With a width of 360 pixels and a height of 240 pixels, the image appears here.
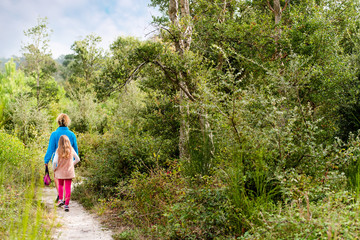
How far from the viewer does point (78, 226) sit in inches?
233

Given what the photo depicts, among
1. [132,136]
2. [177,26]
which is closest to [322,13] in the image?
[177,26]

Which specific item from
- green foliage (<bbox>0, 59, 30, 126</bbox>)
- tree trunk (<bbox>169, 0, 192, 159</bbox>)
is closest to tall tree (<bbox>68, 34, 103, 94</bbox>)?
green foliage (<bbox>0, 59, 30, 126</bbox>)

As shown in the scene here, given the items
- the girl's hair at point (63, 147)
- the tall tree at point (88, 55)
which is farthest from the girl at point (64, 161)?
the tall tree at point (88, 55)

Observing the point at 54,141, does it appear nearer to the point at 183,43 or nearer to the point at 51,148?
the point at 51,148

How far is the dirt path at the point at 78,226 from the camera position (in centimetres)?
521

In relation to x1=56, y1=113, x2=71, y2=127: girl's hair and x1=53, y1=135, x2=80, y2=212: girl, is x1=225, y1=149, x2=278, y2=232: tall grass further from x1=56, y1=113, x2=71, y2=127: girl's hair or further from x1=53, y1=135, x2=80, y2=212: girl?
x1=56, y1=113, x2=71, y2=127: girl's hair

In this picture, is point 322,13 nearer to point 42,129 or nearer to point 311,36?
point 311,36

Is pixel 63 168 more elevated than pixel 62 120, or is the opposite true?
pixel 62 120

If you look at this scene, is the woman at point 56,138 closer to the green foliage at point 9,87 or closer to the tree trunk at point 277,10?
the tree trunk at point 277,10

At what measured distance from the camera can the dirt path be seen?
5.21 metres

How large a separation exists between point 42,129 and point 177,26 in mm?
8423

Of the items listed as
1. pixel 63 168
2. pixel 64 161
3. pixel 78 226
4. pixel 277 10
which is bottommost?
pixel 78 226

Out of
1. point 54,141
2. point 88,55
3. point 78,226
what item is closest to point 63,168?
point 54,141

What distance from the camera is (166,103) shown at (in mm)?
9789
